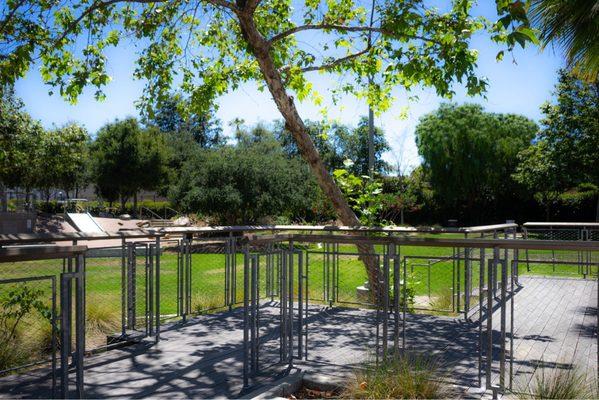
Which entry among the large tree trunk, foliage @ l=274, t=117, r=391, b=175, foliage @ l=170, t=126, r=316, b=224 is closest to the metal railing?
the large tree trunk

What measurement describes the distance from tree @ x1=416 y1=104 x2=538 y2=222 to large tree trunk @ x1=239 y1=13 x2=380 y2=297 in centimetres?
2451

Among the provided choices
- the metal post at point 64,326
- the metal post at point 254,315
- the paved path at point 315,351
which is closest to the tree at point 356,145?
the paved path at point 315,351

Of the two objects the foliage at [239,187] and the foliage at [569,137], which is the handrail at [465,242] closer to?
the foliage at [239,187]

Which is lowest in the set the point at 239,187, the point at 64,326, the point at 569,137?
the point at 64,326

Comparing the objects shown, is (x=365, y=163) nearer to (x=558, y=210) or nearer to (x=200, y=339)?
(x=558, y=210)

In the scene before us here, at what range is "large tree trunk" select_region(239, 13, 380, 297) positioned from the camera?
28.0ft

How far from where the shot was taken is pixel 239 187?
75.1 ft

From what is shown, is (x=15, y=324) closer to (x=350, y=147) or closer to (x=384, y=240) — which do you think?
(x=384, y=240)

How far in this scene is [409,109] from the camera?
1120 centimetres

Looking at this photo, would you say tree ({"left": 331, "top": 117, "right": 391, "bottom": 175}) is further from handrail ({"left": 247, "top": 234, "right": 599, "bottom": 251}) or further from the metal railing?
handrail ({"left": 247, "top": 234, "right": 599, "bottom": 251})

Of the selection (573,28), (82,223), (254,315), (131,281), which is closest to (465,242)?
(254,315)

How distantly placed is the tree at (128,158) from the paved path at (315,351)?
1189 inches

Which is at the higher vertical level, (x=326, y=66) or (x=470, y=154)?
(x=470, y=154)

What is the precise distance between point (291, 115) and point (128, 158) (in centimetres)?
2958
